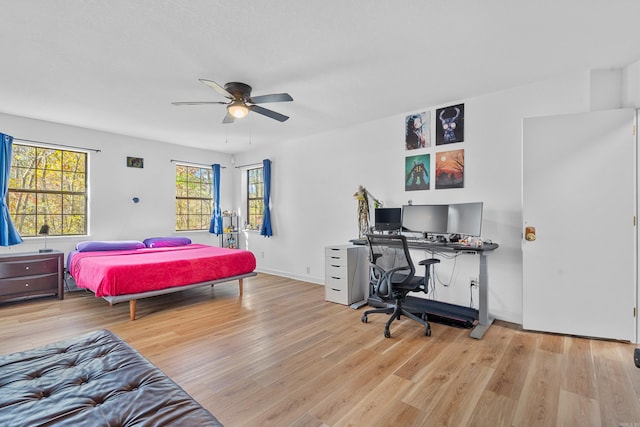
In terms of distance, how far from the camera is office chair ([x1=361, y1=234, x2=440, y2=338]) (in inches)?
117

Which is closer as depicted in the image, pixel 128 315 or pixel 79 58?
pixel 79 58

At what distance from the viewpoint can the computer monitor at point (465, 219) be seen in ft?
10.4

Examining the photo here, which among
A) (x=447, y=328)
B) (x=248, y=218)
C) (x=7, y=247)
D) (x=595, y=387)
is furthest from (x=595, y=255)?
(x=7, y=247)

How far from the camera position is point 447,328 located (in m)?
3.14

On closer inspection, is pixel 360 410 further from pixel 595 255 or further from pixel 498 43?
pixel 498 43

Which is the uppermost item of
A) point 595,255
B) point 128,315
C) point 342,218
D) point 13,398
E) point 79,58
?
point 79,58

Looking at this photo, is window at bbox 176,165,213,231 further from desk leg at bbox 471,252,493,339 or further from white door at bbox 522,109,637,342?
white door at bbox 522,109,637,342

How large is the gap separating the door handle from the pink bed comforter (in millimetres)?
3440

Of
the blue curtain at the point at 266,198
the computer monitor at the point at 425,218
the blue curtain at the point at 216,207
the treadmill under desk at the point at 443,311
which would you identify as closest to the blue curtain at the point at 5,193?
the blue curtain at the point at 216,207

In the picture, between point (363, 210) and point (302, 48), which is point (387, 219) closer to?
point (363, 210)

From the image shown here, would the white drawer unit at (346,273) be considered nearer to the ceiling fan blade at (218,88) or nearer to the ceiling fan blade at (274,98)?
the ceiling fan blade at (274,98)

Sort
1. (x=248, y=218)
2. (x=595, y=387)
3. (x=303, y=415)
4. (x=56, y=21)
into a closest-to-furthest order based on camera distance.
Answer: (x=303, y=415) < (x=595, y=387) < (x=56, y=21) < (x=248, y=218)

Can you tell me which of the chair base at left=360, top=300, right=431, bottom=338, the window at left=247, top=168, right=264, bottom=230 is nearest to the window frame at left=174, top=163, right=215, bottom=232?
the window at left=247, top=168, right=264, bottom=230

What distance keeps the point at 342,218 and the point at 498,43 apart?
3016 mm
